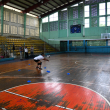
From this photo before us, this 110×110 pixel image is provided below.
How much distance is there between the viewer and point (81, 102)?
3.68 meters

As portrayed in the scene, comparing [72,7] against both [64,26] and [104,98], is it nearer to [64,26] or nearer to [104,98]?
[64,26]

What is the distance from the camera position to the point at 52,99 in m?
3.92

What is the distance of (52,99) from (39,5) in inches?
995

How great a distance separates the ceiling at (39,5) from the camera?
24612 millimetres

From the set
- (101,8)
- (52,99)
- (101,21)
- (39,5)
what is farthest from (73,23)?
(52,99)

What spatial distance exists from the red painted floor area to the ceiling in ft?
71.6

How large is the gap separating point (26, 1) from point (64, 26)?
1084cm

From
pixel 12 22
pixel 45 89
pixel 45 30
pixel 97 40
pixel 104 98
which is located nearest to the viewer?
pixel 104 98

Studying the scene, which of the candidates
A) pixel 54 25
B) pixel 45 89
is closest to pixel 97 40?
pixel 54 25

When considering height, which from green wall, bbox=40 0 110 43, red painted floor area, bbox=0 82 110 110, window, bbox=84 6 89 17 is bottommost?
red painted floor area, bbox=0 82 110 110

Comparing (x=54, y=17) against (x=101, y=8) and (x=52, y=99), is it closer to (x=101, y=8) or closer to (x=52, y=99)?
(x=101, y=8)

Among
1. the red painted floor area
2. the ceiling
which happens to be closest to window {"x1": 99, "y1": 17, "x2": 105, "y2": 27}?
the ceiling

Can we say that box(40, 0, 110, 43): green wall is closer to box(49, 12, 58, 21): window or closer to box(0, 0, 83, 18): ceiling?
box(49, 12, 58, 21): window

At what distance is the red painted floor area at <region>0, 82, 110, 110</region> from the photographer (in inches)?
135
